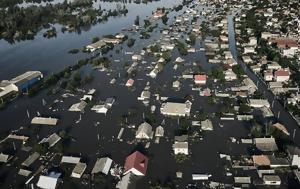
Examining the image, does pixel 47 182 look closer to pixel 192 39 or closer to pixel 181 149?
pixel 181 149

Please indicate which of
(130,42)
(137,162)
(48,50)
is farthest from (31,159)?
(130,42)

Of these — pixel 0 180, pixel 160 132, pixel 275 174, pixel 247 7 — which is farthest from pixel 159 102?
pixel 247 7

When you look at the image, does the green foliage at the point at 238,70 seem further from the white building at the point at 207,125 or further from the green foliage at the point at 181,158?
the green foliage at the point at 181,158

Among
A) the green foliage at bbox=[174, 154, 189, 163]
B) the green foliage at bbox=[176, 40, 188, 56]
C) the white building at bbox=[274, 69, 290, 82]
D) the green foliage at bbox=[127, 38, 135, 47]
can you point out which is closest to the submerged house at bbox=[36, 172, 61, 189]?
the green foliage at bbox=[174, 154, 189, 163]

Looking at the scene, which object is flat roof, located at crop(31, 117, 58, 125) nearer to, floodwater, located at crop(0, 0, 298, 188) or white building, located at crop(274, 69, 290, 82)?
floodwater, located at crop(0, 0, 298, 188)

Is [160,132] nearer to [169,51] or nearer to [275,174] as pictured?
[275,174]

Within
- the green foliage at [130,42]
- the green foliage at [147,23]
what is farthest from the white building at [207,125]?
the green foliage at [147,23]
